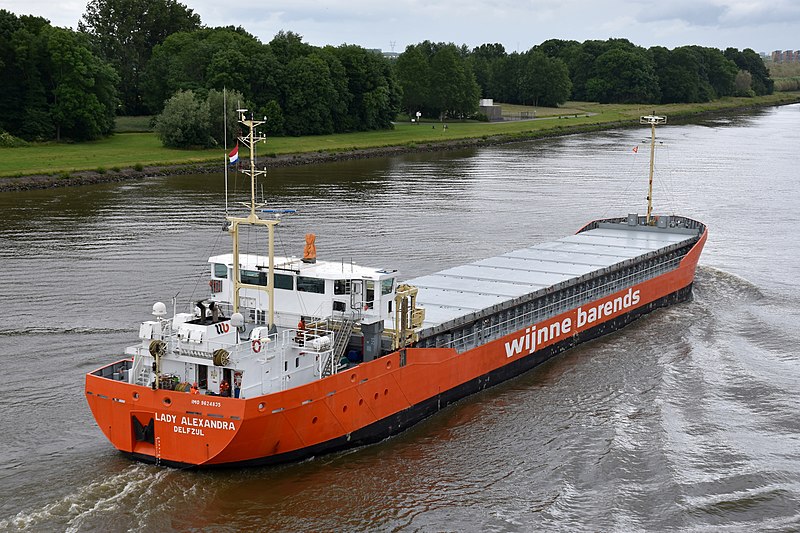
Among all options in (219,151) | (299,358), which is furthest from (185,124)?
(299,358)

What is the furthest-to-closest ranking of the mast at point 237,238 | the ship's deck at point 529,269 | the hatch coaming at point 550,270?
1. the ship's deck at point 529,269
2. the hatch coaming at point 550,270
3. the mast at point 237,238

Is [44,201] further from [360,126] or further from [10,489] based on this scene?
[360,126]

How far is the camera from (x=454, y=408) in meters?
27.9

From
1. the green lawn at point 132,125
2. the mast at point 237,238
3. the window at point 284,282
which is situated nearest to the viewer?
the mast at point 237,238

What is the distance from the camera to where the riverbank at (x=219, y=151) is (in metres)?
70.8

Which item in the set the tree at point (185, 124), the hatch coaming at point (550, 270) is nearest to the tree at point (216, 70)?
the tree at point (185, 124)

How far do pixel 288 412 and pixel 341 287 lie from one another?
4152 millimetres

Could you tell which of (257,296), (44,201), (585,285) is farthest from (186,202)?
(257,296)

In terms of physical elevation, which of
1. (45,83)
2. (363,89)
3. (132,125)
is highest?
(363,89)

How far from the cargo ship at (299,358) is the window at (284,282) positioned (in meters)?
0.03

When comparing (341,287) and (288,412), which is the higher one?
(341,287)

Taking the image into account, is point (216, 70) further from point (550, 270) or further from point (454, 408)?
point (454, 408)

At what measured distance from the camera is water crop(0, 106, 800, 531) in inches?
854

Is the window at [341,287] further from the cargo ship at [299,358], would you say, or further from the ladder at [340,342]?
the ladder at [340,342]
